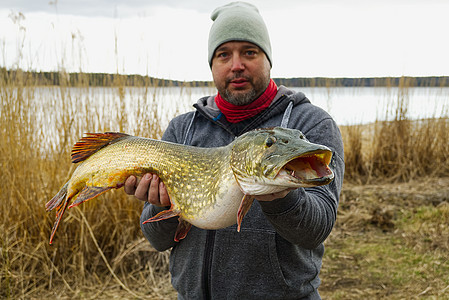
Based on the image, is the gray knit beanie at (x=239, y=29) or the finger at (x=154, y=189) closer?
the finger at (x=154, y=189)

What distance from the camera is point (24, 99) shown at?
378 centimetres

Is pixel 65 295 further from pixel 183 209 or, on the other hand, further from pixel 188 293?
pixel 183 209

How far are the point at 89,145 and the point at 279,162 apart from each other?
97 cm

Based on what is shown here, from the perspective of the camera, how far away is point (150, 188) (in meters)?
1.77

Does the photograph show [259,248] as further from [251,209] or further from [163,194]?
[163,194]

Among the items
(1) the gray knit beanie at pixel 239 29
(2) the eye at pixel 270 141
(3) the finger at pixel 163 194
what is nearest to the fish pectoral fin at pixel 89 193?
(3) the finger at pixel 163 194

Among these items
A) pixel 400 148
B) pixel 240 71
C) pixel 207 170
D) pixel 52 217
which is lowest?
pixel 52 217

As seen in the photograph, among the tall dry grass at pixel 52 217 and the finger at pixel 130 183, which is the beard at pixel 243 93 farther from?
the tall dry grass at pixel 52 217

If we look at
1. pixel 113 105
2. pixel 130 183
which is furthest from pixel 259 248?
pixel 113 105

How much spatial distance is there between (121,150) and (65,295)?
6.88 ft

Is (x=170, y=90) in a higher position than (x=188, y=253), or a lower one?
higher

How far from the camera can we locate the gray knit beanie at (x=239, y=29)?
2.29m

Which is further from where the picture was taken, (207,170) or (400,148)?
(400,148)

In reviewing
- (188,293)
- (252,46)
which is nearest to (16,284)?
(188,293)
